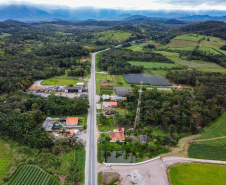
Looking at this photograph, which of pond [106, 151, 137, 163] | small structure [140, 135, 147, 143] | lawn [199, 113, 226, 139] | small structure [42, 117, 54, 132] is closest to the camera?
pond [106, 151, 137, 163]

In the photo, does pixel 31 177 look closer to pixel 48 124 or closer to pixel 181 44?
pixel 48 124

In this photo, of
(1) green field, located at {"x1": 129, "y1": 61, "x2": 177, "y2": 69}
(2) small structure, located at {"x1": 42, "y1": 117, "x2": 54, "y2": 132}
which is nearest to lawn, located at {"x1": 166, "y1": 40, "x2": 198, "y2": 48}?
(1) green field, located at {"x1": 129, "y1": 61, "x2": 177, "y2": 69}

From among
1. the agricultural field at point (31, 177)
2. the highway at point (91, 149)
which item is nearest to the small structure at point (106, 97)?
the highway at point (91, 149)

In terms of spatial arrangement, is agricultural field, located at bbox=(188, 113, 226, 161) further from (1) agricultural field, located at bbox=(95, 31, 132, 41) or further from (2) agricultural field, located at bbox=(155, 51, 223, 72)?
(1) agricultural field, located at bbox=(95, 31, 132, 41)

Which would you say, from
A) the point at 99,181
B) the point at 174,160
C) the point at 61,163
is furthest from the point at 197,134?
the point at 61,163

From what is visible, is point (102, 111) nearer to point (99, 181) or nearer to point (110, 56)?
point (99, 181)

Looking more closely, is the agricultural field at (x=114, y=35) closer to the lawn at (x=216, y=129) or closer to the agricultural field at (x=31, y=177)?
the lawn at (x=216, y=129)
